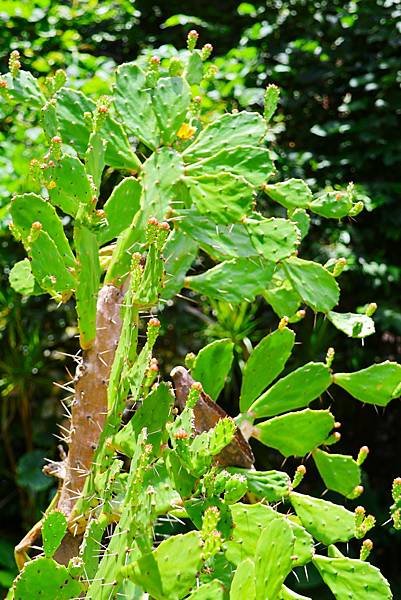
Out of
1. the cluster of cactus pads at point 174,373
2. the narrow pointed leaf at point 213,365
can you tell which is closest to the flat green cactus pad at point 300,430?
the cluster of cactus pads at point 174,373

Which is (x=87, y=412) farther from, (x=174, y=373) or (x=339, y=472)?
(x=339, y=472)

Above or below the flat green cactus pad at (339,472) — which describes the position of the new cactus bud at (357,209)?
above

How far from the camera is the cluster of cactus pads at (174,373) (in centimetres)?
90

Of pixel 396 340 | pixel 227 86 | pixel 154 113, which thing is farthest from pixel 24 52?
pixel 154 113

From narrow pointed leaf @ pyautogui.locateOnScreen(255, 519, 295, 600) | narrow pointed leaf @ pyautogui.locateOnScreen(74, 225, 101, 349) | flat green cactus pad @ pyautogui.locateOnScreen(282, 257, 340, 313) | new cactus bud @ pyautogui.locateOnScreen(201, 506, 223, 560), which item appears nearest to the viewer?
new cactus bud @ pyautogui.locateOnScreen(201, 506, 223, 560)

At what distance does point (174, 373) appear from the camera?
119cm

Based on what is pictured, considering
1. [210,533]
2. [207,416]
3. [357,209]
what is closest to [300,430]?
[207,416]

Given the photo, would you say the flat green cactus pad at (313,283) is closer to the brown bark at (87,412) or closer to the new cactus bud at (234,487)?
the brown bark at (87,412)

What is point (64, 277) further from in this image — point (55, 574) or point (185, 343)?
point (185, 343)

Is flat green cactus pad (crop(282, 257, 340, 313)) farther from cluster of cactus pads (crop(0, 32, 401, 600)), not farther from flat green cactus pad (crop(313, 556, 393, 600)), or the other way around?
flat green cactus pad (crop(313, 556, 393, 600))

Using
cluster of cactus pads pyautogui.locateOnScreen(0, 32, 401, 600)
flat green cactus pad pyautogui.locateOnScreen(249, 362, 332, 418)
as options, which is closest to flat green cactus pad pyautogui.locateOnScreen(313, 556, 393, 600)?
cluster of cactus pads pyautogui.locateOnScreen(0, 32, 401, 600)

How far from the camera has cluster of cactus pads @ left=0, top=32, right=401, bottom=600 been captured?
0.90 meters

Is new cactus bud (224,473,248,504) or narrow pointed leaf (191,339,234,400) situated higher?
new cactus bud (224,473,248,504)

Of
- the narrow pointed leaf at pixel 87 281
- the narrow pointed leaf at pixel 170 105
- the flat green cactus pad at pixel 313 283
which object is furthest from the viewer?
the flat green cactus pad at pixel 313 283
